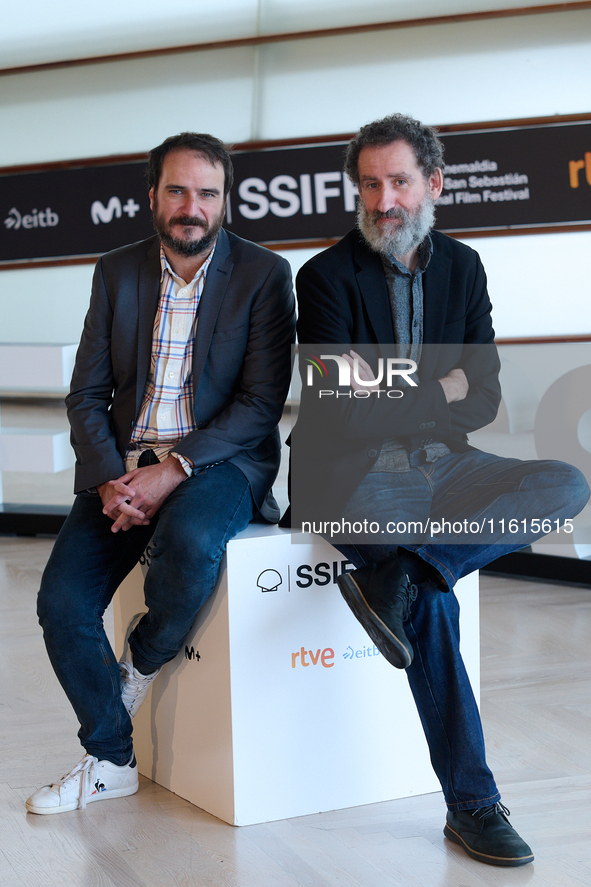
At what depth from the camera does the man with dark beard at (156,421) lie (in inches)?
88.4

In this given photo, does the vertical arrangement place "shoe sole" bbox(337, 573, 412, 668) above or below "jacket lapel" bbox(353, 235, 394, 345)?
below

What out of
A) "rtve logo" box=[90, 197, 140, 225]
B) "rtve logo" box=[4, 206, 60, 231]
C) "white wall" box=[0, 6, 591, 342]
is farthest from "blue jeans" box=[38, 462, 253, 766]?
"rtve logo" box=[4, 206, 60, 231]

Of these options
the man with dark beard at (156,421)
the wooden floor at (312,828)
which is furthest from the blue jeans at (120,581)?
the wooden floor at (312,828)

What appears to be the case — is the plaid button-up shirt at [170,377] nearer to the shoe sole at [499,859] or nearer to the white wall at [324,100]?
the shoe sole at [499,859]

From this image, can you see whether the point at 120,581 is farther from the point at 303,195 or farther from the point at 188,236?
the point at 303,195

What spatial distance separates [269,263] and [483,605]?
6.67 ft

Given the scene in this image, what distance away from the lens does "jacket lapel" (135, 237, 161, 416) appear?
2387 millimetres

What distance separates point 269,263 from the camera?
7.95ft

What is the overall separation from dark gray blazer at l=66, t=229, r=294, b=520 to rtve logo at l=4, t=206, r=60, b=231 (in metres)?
2.70

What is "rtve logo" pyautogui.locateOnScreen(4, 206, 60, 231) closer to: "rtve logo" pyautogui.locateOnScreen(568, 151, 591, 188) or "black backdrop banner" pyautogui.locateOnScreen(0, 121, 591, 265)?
"black backdrop banner" pyautogui.locateOnScreen(0, 121, 591, 265)

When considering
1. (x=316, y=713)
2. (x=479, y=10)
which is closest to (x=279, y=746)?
(x=316, y=713)

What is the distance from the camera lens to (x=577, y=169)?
4.22m

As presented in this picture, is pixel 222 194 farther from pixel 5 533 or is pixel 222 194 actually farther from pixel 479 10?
pixel 5 533

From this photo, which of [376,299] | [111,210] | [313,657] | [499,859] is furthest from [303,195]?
[499,859]
